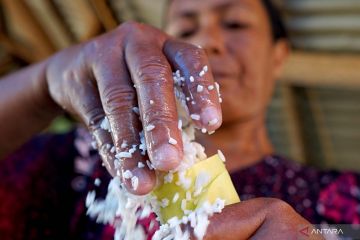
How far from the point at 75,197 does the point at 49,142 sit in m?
0.18

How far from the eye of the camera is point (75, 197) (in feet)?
4.53

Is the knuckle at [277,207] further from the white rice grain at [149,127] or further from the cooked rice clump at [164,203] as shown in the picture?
the white rice grain at [149,127]

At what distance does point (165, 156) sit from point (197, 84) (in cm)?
13

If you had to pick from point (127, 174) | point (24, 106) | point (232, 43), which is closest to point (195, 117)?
point (127, 174)

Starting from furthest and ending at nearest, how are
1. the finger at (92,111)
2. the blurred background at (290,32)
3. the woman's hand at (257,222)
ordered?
the blurred background at (290,32), the finger at (92,111), the woman's hand at (257,222)

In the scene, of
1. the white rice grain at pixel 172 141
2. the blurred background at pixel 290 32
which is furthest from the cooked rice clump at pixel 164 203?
the blurred background at pixel 290 32

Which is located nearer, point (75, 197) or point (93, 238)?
point (93, 238)

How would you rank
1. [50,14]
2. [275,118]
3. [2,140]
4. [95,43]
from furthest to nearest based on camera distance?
[275,118], [50,14], [2,140], [95,43]

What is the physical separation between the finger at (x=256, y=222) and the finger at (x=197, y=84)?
12 cm

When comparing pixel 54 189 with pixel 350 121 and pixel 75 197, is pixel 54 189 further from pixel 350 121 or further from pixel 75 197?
pixel 350 121

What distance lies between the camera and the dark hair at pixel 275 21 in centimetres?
177

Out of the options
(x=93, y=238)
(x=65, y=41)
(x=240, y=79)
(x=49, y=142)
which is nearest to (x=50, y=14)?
(x=65, y=41)

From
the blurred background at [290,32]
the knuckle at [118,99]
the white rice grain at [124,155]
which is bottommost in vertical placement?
the blurred background at [290,32]

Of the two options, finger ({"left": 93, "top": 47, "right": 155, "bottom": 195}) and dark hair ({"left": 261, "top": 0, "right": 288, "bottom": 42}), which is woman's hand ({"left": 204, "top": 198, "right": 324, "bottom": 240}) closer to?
finger ({"left": 93, "top": 47, "right": 155, "bottom": 195})
